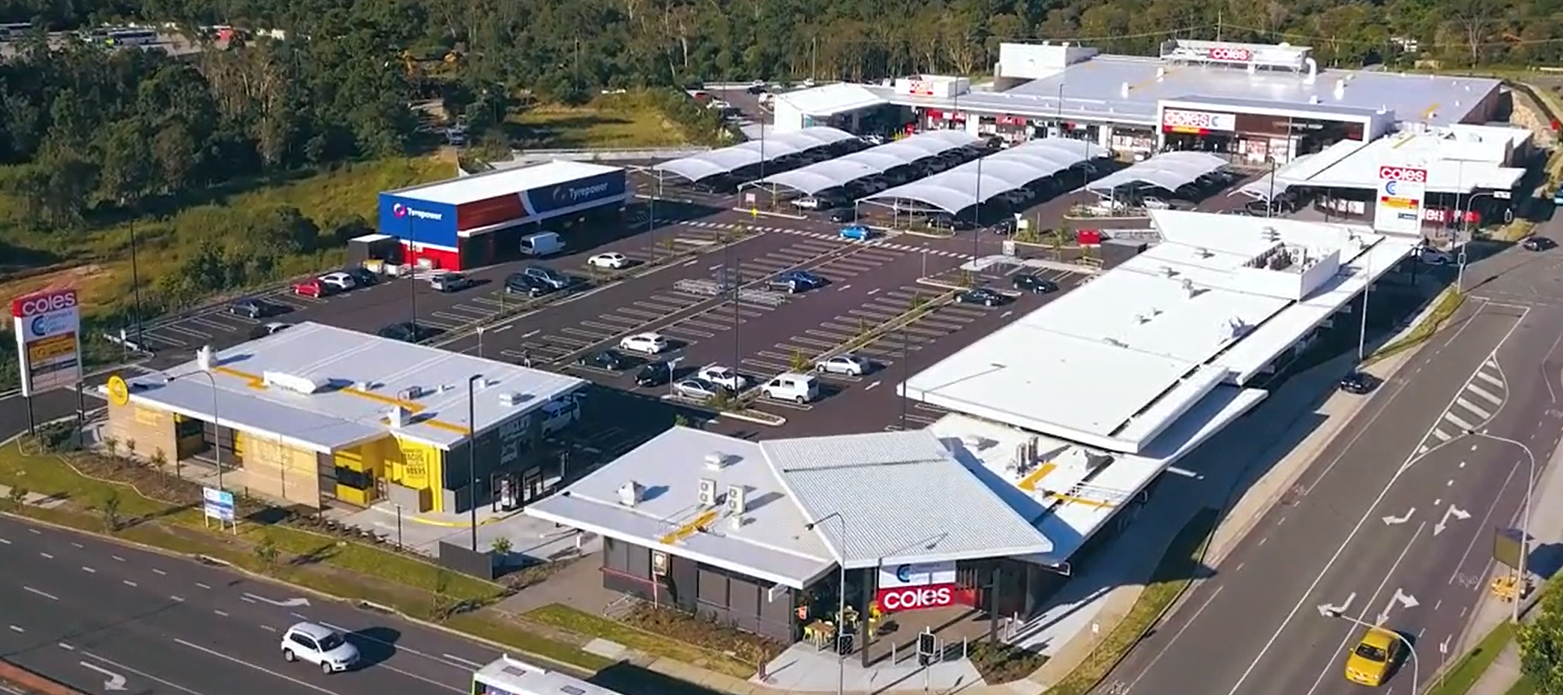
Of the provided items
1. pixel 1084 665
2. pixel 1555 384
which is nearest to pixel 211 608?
pixel 1084 665

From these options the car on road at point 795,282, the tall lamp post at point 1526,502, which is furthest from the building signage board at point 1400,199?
the car on road at point 795,282

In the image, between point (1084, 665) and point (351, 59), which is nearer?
point (1084, 665)

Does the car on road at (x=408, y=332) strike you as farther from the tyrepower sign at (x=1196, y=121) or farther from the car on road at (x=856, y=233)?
the tyrepower sign at (x=1196, y=121)

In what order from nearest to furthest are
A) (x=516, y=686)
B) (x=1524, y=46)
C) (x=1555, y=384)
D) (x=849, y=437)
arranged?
(x=516, y=686) < (x=849, y=437) < (x=1555, y=384) < (x=1524, y=46)

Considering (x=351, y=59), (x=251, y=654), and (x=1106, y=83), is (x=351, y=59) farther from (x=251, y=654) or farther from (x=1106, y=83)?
(x=251, y=654)

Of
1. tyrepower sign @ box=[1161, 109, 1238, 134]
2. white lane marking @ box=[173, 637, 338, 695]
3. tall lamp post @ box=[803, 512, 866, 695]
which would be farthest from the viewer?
tyrepower sign @ box=[1161, 109, 1238, 134]

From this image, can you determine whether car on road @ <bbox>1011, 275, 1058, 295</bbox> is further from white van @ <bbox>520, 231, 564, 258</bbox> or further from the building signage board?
white van @ <bbox>520, 231, 564, 258</bbox>

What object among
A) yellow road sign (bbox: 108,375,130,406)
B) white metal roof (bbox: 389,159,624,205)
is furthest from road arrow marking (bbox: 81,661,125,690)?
white metal roof (bbox: 389,159,624,205)
